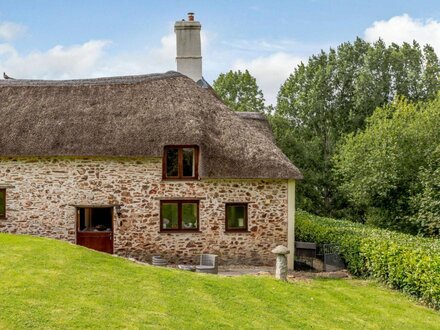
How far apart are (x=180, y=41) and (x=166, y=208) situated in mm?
7918

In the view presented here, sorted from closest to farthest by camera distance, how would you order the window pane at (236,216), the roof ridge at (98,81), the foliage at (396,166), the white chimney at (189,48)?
the window pane at (236,216)
the roof ridge at (98,81)
the white chimney at (189,48)
the foliage at (396,166)

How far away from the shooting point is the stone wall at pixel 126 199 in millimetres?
19016

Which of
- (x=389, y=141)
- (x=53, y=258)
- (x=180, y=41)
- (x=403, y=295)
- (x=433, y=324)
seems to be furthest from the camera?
(x=389, y=141)

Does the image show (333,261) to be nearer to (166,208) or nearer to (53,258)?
(166,208)

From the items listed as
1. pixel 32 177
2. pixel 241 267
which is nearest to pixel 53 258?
pixel 32 177

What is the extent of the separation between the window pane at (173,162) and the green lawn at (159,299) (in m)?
4.65

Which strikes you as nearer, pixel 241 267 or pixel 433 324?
pixel 433 324

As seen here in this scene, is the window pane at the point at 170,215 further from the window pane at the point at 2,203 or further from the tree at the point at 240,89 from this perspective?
the tree at the point at 240,89

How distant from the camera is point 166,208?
63.4 ft

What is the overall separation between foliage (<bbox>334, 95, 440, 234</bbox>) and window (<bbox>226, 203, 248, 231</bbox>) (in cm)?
1198

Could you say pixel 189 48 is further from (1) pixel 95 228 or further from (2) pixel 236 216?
(1) pixel 95 228

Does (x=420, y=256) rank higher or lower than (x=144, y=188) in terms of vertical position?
lower

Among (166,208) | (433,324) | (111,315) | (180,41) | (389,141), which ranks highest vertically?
(180,41)

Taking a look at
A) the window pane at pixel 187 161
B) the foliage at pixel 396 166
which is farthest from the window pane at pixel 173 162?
the foliage at pixel 396 166
